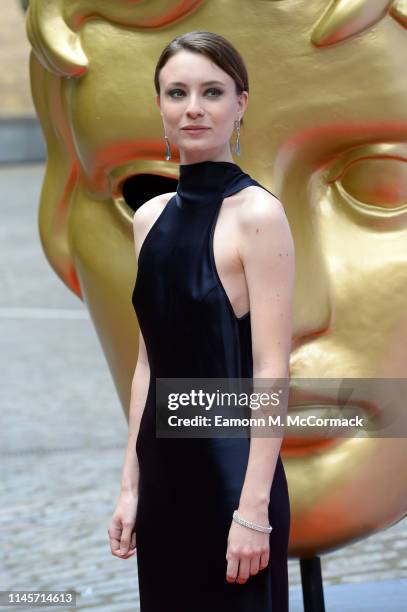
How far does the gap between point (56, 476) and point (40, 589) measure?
137 centimetres

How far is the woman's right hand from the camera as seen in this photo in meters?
2.14

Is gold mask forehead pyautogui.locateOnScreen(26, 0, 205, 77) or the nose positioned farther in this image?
gold mask forehead pyautogui.locateOnScreen(26, 0, 205, 77)

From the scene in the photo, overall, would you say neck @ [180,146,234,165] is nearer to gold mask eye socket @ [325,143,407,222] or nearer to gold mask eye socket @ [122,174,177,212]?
gold mask eye socket @ [325,143,407,222]

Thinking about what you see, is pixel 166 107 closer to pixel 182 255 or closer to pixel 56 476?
pixel 182 255

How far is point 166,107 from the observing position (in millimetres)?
1984

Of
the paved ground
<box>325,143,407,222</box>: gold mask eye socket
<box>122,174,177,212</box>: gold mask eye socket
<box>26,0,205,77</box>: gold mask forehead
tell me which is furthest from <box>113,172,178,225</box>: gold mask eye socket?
the paved ground

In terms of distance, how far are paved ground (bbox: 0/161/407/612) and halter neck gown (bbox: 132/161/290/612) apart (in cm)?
153

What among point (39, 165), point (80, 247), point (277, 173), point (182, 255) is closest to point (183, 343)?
point (182, 255)

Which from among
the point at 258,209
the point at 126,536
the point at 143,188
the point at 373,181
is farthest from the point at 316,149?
the point at 126,536

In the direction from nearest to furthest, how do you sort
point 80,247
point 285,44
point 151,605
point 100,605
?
point 151,605 < point 285,44 < point 80,247 < point 100,605

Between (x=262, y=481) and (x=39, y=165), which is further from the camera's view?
(x=39, y=165)

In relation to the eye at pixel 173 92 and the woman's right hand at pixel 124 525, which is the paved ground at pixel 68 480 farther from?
the eye at pixel 173 92

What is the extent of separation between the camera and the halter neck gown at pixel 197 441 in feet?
6.48

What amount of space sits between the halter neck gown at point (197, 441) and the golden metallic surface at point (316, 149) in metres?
0.55
